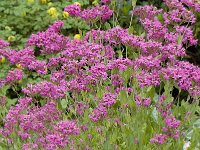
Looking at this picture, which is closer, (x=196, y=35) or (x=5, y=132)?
(x=5, y=132)

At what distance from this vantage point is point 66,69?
10.6 feet

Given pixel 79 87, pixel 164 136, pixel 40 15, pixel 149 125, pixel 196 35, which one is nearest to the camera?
pixel 164 136

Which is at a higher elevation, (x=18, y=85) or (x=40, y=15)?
(x=40, y=15)

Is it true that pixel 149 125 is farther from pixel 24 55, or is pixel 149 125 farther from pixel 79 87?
pixel 24 55

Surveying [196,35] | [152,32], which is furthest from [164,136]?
[196,35]

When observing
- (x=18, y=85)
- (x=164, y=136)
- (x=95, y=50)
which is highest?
(x=95, y=50)

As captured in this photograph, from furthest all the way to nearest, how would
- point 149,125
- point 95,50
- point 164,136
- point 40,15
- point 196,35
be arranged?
point 40,15
point 196,35
point 149,125
point 95,50
point 164,136

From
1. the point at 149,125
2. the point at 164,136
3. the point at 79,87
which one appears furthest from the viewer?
the point at 149,125

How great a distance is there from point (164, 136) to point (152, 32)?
33.8 inches

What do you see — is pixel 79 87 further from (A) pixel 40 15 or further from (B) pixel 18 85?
(A) pixel 40 15

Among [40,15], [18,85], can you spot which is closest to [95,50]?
[18,85]

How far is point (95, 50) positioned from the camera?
3299mm

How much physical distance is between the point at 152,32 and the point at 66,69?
66 cm

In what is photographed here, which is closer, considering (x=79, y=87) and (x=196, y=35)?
(x=79, y=87)
